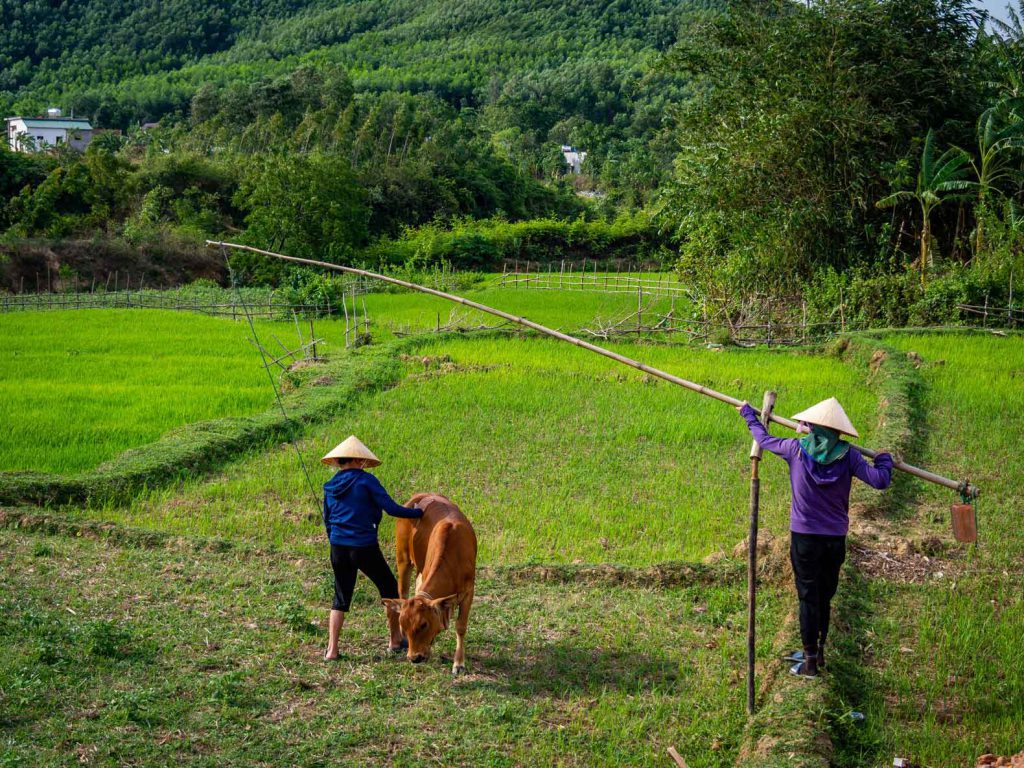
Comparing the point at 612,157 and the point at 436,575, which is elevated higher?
the point at 612,157

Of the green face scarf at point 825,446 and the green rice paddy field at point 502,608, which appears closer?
the green rice paddy field at point 502,608

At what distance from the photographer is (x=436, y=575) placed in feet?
19.0

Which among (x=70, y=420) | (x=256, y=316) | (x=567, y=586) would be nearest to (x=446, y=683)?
(x=567, y=586)

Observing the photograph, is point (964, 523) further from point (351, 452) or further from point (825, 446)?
point (351, 452)

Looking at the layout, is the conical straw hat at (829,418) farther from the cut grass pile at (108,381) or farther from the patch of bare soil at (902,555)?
the cut grass pile at (108,381)

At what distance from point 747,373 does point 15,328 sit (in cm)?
1610

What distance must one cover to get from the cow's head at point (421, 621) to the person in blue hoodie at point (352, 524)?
404 mm

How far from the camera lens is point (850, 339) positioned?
1867cm

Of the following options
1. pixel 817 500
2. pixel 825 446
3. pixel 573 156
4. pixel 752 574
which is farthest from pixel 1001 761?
pixel 573 156

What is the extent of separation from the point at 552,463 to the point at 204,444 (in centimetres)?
408

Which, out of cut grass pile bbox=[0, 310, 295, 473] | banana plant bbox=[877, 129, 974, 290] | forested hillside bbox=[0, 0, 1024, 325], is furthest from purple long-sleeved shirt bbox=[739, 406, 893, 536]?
banana plant bbox=[877, 129, 974, 290]

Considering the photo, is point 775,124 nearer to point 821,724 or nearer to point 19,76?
point 821,724

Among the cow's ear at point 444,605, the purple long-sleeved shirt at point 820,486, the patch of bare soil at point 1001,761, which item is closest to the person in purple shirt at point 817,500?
the purple long-sleeved shirt at point 820,486

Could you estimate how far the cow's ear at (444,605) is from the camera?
5621mm
